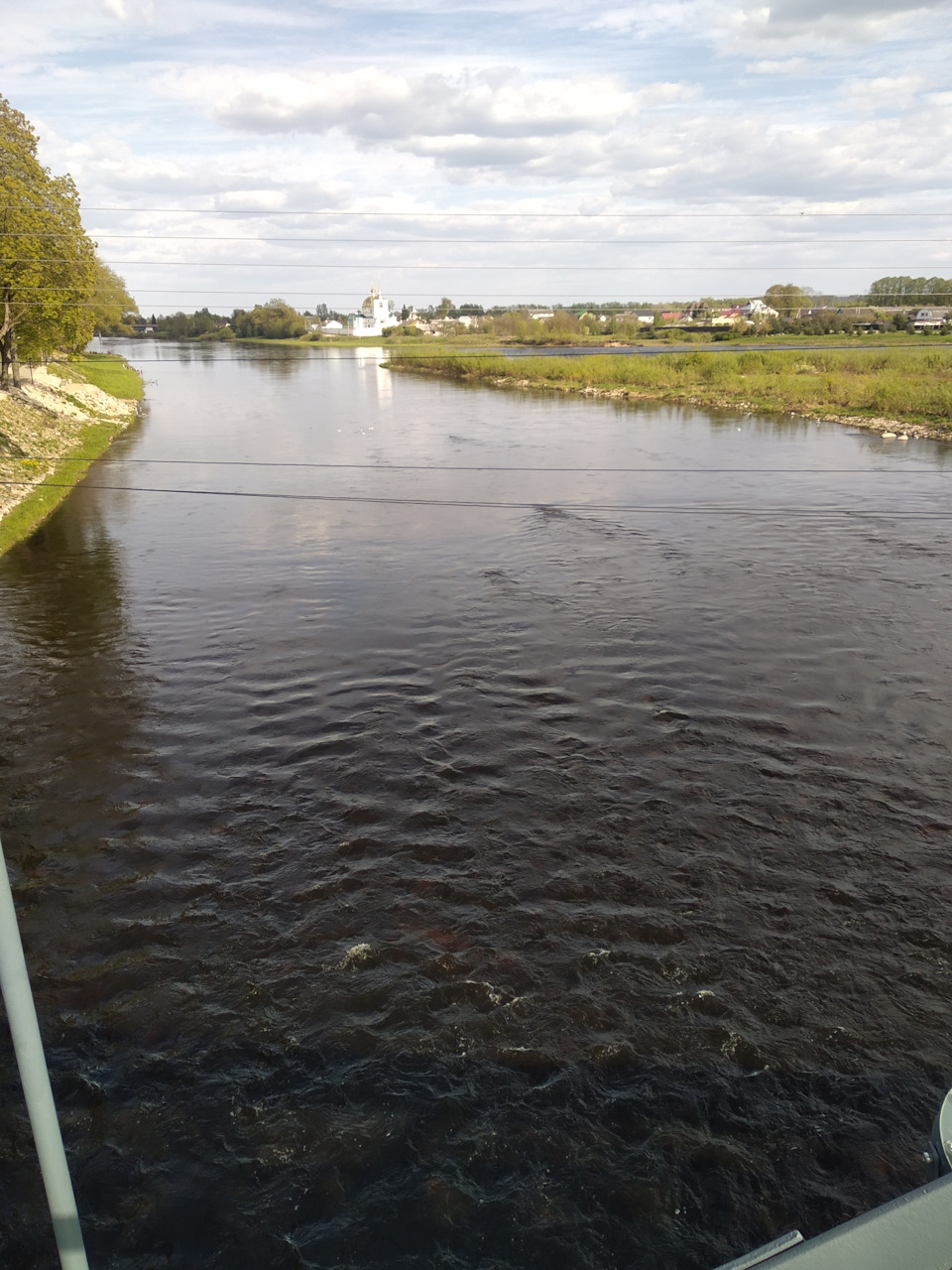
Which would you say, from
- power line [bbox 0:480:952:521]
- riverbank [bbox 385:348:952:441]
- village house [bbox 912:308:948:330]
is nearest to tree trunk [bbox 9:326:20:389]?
power line [bbox 0:480:952:521]

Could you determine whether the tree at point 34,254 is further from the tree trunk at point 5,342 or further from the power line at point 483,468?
the power line at point 483,468

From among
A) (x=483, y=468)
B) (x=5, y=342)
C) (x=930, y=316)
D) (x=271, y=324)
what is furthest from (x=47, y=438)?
(x=271, y=324)

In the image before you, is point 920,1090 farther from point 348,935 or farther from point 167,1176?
point 167,1176

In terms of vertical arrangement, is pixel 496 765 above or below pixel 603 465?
below

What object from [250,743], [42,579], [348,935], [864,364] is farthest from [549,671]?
[864,364]

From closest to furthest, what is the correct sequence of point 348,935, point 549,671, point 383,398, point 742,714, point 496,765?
point 348,935 → point 496,765 → point 742,714 → point 549,671 → point 383,398

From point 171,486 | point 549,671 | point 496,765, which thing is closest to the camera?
point 496,765

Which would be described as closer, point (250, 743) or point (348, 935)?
point (348, 935)
